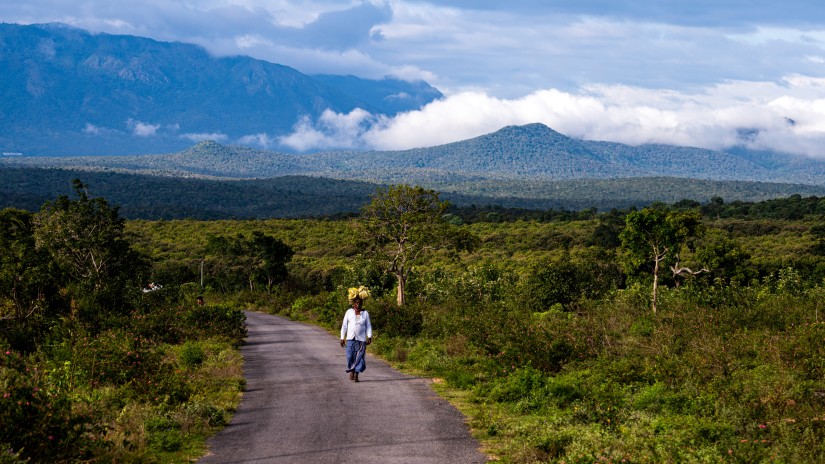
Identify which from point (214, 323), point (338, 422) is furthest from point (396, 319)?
point (338, 422)

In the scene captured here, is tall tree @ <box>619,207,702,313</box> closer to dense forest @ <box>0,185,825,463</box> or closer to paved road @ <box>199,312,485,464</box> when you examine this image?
dense forest @ <box>0,185,825,463</box>

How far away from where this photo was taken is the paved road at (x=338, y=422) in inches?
372

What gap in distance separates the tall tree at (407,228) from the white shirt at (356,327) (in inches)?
587

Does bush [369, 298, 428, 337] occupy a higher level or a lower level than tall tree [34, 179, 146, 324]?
lower

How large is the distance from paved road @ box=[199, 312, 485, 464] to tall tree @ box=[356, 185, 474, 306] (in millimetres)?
13599

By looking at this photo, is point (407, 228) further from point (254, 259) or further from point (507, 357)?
point (254, 259)

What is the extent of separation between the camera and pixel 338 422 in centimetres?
1122

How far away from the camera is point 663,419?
33.4 ft

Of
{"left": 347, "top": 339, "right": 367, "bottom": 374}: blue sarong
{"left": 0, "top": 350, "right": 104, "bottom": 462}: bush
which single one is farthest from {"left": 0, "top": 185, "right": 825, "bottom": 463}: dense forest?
{"left": 347, "top": 339, "right": 367, "bottom": 374}: blue sarong

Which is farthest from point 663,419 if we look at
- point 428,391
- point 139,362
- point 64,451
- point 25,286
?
point 25,286

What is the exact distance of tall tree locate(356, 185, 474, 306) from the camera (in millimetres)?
31188

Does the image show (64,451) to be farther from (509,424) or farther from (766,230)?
(766,230)

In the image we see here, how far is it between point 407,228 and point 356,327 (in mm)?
15879

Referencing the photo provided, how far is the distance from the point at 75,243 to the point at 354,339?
1529cm
